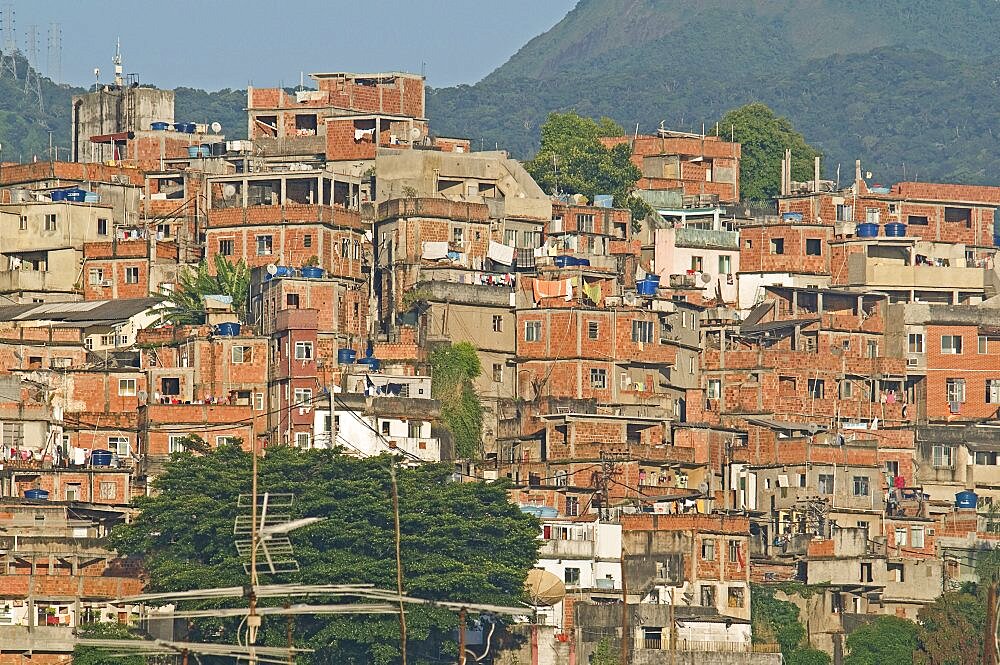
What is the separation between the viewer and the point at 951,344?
90.7 m

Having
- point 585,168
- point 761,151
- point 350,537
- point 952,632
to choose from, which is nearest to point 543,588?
point 350,537

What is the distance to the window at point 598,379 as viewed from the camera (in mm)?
80812

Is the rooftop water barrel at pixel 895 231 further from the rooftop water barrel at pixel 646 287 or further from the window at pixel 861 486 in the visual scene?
the window at pixel 861 486

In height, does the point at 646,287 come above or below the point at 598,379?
above

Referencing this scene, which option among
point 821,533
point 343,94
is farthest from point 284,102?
point 821,533

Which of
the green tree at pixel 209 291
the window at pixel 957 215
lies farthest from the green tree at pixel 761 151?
the green tree at pixel 209 291

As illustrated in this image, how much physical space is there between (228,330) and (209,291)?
5530mm

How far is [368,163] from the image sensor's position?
9444 centimetres

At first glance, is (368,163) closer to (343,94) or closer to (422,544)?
(343,94)

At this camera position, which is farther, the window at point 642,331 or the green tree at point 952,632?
the window at point 642,331

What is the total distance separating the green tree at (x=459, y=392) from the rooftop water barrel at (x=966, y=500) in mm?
18323

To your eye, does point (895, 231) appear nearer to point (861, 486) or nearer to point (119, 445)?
point (861, 486)

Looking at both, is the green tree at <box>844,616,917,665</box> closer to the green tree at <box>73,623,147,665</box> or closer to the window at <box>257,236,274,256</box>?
the green tree at <box>73,623,147,665</box>

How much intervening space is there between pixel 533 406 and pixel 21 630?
20.8 metres
